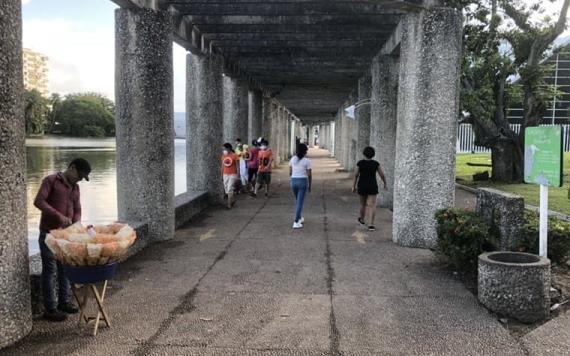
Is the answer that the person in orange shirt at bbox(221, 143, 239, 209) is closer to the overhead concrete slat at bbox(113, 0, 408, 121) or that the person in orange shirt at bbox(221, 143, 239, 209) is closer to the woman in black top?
the overhead concrete slat at bbox(113, 0, 408, 121)

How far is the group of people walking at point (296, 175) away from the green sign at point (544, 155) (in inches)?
142

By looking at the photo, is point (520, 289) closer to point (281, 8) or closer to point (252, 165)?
point (281, 8)

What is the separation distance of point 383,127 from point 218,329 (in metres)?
9.11

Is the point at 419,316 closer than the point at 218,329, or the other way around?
the point at 218,329

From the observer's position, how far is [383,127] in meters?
13.0

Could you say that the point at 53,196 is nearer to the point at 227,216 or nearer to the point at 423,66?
the point at 423,66

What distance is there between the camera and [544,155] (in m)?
5.88

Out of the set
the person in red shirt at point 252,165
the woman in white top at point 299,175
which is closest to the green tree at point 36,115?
the person in red shirt at point 252,165

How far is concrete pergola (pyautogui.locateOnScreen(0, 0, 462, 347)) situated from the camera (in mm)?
4414

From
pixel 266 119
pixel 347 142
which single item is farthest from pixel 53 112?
pixel 347 142

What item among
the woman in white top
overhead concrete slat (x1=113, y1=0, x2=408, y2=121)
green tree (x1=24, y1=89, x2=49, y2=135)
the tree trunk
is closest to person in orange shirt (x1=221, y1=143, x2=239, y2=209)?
overhead concrete slat (x1=113, y1=0, x2=408, y2=121)

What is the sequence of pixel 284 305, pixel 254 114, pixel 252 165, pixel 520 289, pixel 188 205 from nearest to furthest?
pixel 520 289 < pixel 284 305 < pixel 188 205 < pixel 252 165 < pixel 254 114

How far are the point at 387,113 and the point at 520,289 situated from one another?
8202 millimetres

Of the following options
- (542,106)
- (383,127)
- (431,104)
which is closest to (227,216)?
(383,127)
